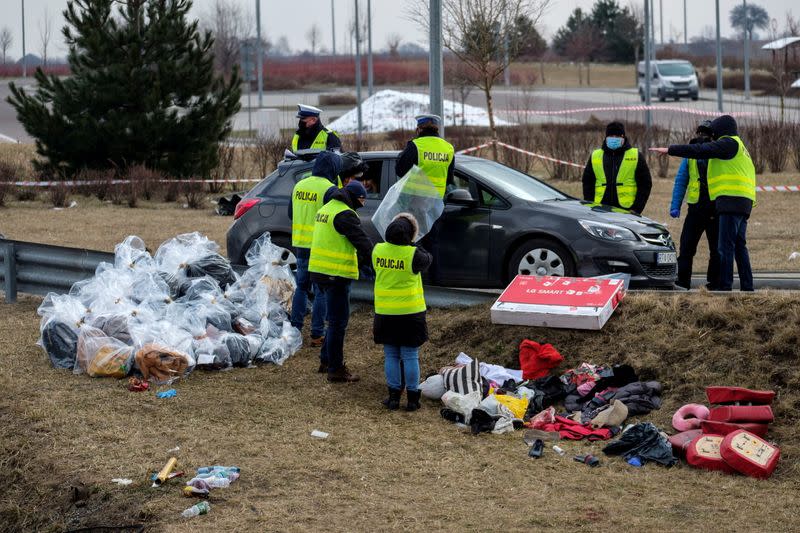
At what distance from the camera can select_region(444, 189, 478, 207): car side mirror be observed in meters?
11.4

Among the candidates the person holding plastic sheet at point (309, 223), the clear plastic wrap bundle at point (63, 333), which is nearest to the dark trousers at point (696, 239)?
the person holding plastic sheet at point (309, 223)

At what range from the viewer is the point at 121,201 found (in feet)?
72.5

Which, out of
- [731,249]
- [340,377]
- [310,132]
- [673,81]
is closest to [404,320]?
[340,377]

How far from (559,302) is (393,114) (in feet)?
105

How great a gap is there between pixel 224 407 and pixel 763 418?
3.96m

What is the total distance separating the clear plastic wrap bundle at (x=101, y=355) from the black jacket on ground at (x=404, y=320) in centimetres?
235

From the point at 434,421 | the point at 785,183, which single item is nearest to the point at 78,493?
the point at 434,421

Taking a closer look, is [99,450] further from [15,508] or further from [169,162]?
[169,162]

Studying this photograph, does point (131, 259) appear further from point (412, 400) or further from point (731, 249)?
point (731, 249)

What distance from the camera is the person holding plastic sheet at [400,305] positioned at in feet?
27.9

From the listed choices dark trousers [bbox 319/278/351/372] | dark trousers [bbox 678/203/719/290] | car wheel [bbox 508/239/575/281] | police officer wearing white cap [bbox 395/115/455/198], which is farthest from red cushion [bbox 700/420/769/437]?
dark trousers [bbox 678/203/719/290]

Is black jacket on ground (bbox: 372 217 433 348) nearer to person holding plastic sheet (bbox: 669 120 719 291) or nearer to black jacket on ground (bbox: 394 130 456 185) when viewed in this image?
black jacket on ground (bbox: 394 130 456 185)

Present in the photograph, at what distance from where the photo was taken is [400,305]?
28.2 feet

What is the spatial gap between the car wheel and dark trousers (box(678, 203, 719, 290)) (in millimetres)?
1571
